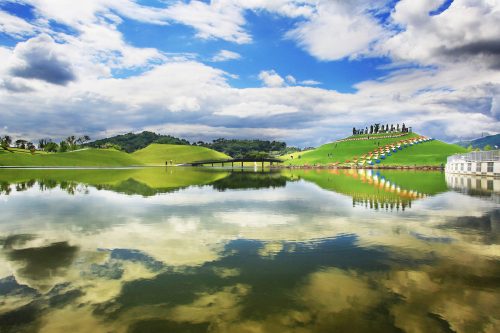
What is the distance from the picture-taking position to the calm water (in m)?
9.97

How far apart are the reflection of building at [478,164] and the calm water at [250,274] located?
250 ft

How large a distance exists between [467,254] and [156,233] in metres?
17.2

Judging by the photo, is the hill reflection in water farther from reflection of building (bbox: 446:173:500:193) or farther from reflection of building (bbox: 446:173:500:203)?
reflection of building (bbox: 446:173:500:203)

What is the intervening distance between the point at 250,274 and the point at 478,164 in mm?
105993

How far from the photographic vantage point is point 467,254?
16.8m

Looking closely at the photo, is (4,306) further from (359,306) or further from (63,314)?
(359,306)

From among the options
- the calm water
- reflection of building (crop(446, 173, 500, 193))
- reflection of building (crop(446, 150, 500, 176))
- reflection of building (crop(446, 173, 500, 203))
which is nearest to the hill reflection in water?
reflection of building (crop(446, 173, 500, 193))

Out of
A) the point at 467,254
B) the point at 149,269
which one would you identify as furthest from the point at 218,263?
the point at 467,254

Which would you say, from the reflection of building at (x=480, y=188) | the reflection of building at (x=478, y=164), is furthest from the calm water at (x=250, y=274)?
the reflection of building at (x=478, y=164)

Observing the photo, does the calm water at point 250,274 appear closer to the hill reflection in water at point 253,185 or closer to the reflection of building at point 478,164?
the hill reflection in water at point 253,185

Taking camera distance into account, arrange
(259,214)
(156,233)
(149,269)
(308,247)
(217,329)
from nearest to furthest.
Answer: (217,329) → (149,269) → (308,247) → (156,233) → (259,214)

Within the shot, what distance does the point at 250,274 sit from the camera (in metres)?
13.9

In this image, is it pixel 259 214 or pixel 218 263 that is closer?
pixel 218 263

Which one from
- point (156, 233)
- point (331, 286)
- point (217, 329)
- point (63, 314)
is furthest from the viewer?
point (156, 233)
